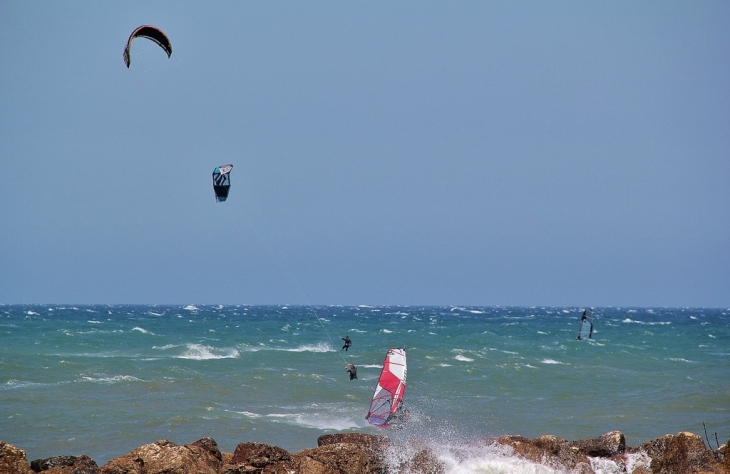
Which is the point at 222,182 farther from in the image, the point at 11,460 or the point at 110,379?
the point at 110,379

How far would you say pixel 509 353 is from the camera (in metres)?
34.2

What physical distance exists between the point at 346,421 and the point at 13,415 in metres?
7.39

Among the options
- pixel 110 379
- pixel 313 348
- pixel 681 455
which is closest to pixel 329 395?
pixel 110 379

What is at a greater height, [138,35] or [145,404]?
[138,35]

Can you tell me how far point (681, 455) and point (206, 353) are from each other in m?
23.3

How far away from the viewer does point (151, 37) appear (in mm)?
16109

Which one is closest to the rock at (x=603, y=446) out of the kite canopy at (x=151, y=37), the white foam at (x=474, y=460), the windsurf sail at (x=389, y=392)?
the white foam at (x=474, y=460)

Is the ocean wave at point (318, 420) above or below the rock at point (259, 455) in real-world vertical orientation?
below

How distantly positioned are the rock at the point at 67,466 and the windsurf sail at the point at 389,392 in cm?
772

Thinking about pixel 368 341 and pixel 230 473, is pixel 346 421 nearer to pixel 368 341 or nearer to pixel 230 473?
pixel 230 473

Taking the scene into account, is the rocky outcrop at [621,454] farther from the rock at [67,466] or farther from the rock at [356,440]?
the rock at [67,466]

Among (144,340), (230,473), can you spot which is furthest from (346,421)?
(144,340)

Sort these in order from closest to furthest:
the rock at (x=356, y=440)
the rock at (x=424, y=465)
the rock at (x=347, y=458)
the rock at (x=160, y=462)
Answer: the rock at (x=160, y=462) → the rock at (x=347, y=458) → the rock at (x=424, y=465) → the rock at (x=356, y=440)

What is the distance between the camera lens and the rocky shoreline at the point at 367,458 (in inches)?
372
